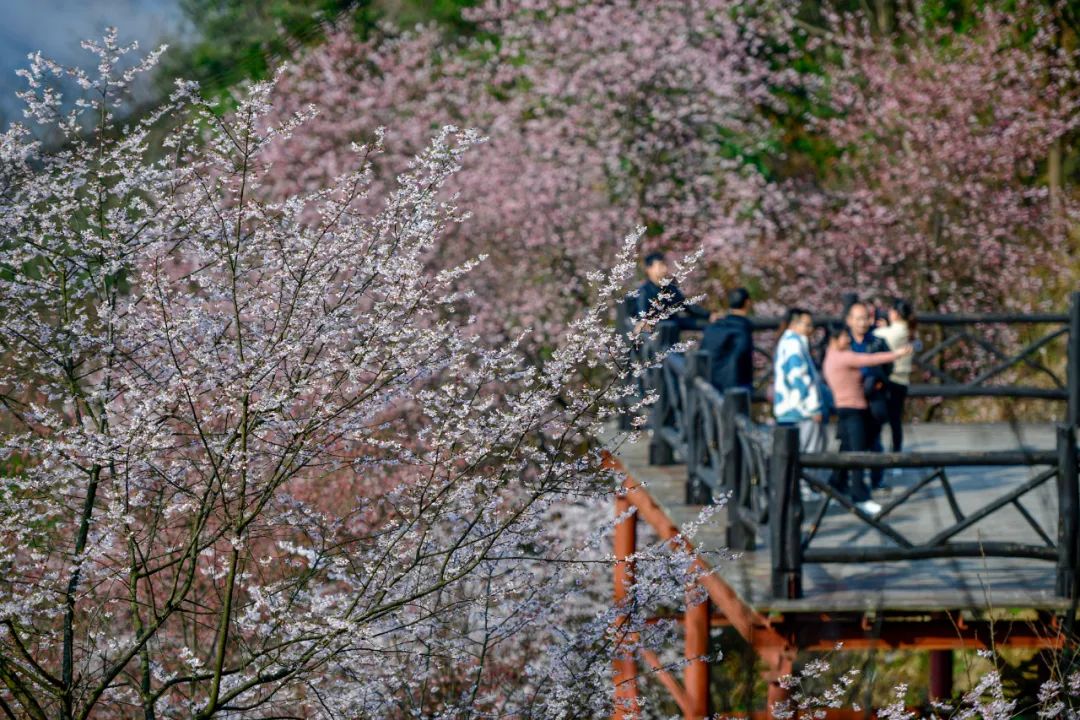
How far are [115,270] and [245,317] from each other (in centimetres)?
45

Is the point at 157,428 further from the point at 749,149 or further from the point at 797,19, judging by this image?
the point at 797,19

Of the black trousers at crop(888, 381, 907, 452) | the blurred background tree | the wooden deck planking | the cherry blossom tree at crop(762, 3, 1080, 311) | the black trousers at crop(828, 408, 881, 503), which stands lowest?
the wooden deck planking

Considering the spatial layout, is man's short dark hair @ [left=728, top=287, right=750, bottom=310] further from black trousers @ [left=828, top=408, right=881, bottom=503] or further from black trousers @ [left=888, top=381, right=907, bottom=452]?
black trousers @ [left=888, top=381, right=907, bottom=452]

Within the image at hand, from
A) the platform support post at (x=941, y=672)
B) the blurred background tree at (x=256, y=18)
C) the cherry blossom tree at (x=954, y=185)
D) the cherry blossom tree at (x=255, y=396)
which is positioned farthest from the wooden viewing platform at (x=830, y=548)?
the cherry blossom tree at (x=954, y=185)

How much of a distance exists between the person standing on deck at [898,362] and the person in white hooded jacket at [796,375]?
1337mm

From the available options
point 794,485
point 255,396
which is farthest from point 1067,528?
point 255,396

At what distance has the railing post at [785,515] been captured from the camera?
22.0 feet

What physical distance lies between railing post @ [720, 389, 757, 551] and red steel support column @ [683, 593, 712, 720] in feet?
1.86

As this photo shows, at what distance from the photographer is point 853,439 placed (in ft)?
31.8

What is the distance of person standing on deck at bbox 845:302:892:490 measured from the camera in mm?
9609

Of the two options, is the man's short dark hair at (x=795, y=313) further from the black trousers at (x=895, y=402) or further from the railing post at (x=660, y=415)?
the black trousers at (x=895, y=402)

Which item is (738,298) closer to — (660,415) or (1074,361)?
(660,415)

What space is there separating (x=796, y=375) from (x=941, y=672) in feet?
16.2

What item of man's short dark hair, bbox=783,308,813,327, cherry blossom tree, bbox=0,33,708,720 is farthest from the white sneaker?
cherry blossom tree, bbox=0,33,708,720
